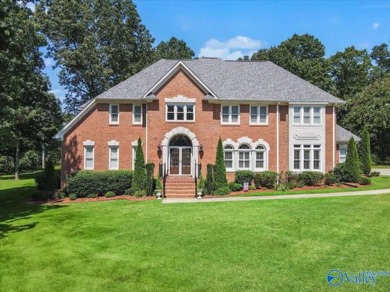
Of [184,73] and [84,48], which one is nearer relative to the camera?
[184,73]

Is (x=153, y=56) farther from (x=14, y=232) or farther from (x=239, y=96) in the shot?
(x=14, y=232)

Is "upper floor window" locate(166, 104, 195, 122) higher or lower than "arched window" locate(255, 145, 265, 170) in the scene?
higher

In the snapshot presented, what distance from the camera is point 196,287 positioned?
8281 millimetres

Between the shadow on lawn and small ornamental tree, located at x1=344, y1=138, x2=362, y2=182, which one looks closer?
the shadow on lawn

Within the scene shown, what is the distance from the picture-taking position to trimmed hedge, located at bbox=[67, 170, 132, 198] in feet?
74.0

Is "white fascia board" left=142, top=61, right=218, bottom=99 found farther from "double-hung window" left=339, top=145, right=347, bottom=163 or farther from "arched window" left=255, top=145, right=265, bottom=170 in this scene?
"double-hung window" left=339, top=145, right=347, bottom=163

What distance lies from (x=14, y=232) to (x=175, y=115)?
46.4 feet

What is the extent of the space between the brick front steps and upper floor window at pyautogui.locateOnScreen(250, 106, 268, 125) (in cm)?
719

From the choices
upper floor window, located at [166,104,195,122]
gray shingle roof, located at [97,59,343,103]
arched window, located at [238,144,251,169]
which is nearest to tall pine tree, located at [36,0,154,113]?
gray shingle roof, located at [97,59,343,103]

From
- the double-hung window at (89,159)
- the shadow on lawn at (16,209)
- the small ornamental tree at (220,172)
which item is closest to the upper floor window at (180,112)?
the small ornamental tree at (220,172)

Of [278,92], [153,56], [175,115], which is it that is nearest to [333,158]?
[278,92]

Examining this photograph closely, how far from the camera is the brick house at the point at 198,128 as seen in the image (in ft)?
81.5

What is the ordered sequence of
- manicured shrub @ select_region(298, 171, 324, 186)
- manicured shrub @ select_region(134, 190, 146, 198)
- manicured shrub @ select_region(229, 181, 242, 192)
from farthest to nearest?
manicured shrub @ select_region(298, 171, 324, 186)
manicured shrub @ select_region(229, 181, 242, 192)
manicured shrub @ select_region(134, 190, 146, 198)

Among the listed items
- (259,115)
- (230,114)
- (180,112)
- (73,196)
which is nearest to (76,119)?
(73,196)
